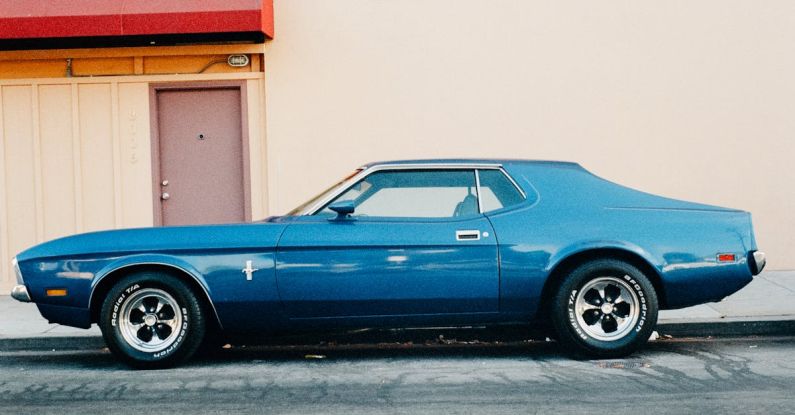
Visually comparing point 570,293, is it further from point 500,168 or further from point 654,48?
point 654,48

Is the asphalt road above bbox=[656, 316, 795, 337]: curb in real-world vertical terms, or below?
below

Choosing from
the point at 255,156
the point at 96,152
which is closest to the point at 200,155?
the point at 255,156

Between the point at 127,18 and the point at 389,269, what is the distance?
16.8 ft

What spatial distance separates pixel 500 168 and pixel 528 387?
1822 millimetres

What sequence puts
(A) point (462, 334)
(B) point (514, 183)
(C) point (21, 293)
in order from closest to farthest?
1. (C) point (21, 293)
2. (B) point (514, 183)
3. (A) point (462, 334)

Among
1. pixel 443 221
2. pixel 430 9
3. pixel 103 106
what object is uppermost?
pixel 430 9

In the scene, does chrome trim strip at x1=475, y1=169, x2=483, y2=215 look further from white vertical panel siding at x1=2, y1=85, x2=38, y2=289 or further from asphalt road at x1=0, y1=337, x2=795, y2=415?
white vertical panel siding at x1=2, y1=85, x2=38, y2=289

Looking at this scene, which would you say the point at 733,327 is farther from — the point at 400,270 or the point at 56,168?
the point at 56,168

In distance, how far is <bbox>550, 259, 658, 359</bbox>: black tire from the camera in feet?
23.3

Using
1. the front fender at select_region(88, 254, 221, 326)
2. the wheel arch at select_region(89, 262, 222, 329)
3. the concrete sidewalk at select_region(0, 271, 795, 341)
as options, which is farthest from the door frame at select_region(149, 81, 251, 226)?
the front fender at select_region(88, 254, 221, 326)

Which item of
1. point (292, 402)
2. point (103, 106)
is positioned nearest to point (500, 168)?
point (292, 402)

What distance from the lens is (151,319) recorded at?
7141 millimetres

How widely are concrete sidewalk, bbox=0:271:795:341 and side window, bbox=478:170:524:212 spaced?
6.62ft

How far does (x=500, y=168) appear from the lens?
7.46 meters
